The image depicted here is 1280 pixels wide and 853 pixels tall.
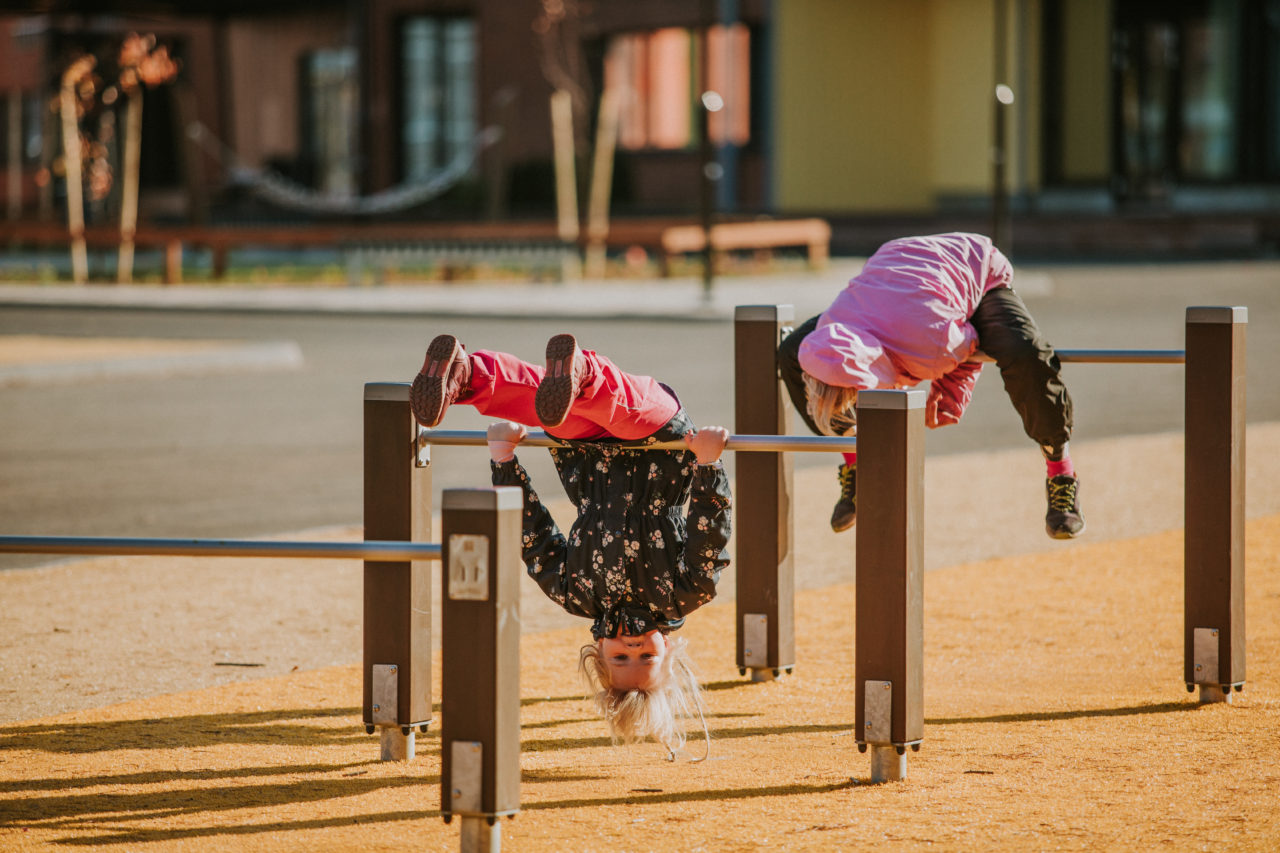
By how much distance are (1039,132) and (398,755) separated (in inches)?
1150

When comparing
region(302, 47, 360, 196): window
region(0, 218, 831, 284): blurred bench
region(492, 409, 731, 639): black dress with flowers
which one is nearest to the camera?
region(492, 409, 731, 639): black dress with flowers

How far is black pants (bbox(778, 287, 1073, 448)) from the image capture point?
5484mm

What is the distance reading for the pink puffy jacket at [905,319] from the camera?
17.3 ft

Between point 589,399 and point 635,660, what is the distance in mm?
711

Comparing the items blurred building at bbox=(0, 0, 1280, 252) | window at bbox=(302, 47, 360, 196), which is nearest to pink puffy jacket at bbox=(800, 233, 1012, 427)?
blurred building at bbox=(0, 0, 1280, 252)

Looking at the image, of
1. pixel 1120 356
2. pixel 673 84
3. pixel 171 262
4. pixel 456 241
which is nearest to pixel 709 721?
pixel 1120 356

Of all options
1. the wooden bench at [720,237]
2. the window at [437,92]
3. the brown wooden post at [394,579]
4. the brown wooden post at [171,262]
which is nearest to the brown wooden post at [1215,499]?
the brown wooden post at [394,579]

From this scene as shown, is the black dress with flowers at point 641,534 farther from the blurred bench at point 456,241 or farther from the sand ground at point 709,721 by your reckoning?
the blurred bench at point 456,241

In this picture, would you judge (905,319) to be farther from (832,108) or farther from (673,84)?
(673,84)

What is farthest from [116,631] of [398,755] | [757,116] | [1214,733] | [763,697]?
[757,116]

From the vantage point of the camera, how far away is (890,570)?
4414 millimetres

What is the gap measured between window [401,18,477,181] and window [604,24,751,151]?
3.20 metres

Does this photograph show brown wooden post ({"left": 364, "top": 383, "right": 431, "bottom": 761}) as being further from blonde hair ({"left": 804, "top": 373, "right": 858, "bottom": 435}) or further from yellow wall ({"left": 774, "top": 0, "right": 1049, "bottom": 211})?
yellow wall ({"left": 774, "top": 0, "right": 1049, "bottom": 211})

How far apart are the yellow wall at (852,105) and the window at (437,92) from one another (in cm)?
668
